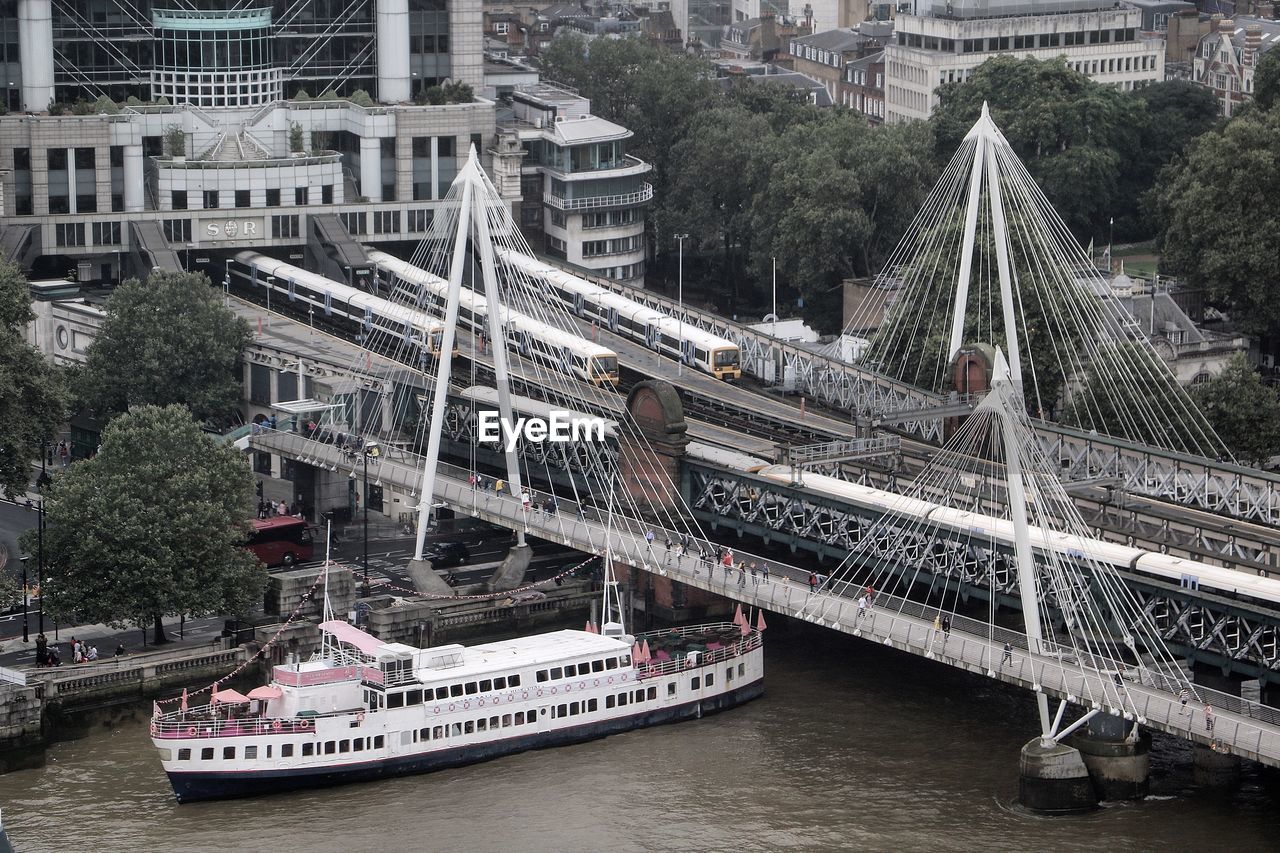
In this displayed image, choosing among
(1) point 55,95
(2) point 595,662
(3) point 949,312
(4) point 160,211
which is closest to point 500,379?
(2) point 595,662

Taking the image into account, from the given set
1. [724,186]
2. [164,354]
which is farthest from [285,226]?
[724,186]

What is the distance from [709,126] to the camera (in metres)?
182

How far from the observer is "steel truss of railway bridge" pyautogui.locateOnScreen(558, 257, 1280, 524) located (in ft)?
359

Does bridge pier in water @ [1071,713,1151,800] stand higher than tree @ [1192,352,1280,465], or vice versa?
tree @ [1192,352,1280,465]

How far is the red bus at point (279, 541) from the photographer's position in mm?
117688

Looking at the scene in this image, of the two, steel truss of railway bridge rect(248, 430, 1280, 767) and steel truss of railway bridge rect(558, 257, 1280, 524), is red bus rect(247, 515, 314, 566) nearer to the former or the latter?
steel truss of railway bridge rect(248, 430, 1280, 767)

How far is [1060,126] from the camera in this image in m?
180

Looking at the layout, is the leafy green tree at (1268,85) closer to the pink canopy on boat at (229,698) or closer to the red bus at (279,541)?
the red bus at (279,541)

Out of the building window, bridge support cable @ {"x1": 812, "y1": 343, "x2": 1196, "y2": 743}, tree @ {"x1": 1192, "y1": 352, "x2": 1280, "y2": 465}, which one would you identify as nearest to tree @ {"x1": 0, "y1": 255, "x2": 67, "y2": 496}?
bridge support cable @ {"x1": 812, "y1": 343, "x2": 1196, "y2": 743}

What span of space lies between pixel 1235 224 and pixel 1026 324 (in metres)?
24.7

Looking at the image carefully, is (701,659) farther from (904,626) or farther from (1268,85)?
(1268,85)

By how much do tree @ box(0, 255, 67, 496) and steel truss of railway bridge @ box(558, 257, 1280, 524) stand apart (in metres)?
34.4

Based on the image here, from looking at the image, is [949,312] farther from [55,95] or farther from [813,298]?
[55,95]

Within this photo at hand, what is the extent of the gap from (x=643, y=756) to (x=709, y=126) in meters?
88.3
